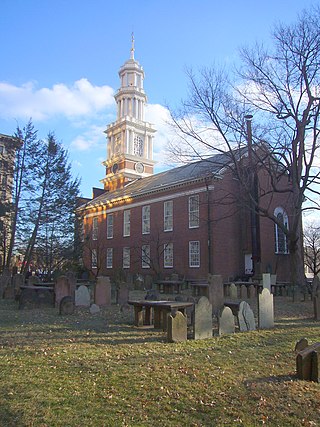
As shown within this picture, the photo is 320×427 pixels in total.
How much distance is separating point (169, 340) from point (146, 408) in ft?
11.7

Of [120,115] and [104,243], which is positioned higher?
[120,115]

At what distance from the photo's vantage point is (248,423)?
4133 mm

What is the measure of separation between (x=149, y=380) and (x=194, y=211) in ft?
80.9

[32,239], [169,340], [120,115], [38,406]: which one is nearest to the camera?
[38,406]

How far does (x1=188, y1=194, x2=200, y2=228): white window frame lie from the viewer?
96.5ft

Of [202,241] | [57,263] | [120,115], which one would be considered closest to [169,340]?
[202,241]

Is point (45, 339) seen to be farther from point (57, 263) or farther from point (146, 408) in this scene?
point (57, 263)

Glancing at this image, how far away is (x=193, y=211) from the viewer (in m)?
29.9

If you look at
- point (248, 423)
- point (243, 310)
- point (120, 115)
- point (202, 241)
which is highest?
point (120, 115)

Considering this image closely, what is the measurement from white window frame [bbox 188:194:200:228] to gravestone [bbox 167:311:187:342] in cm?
2136

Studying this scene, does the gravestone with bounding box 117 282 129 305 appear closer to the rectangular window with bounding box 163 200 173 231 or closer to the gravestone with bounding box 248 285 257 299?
the gravestone with bounding box 248 285 257 299

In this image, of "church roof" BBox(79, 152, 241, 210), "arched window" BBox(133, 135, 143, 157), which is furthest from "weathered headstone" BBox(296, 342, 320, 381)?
"arched window" BBox(133, 135, 143, 157)

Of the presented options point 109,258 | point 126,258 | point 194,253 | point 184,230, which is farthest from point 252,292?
point 109,258

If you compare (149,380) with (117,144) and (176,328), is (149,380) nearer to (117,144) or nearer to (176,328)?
(176,328)
